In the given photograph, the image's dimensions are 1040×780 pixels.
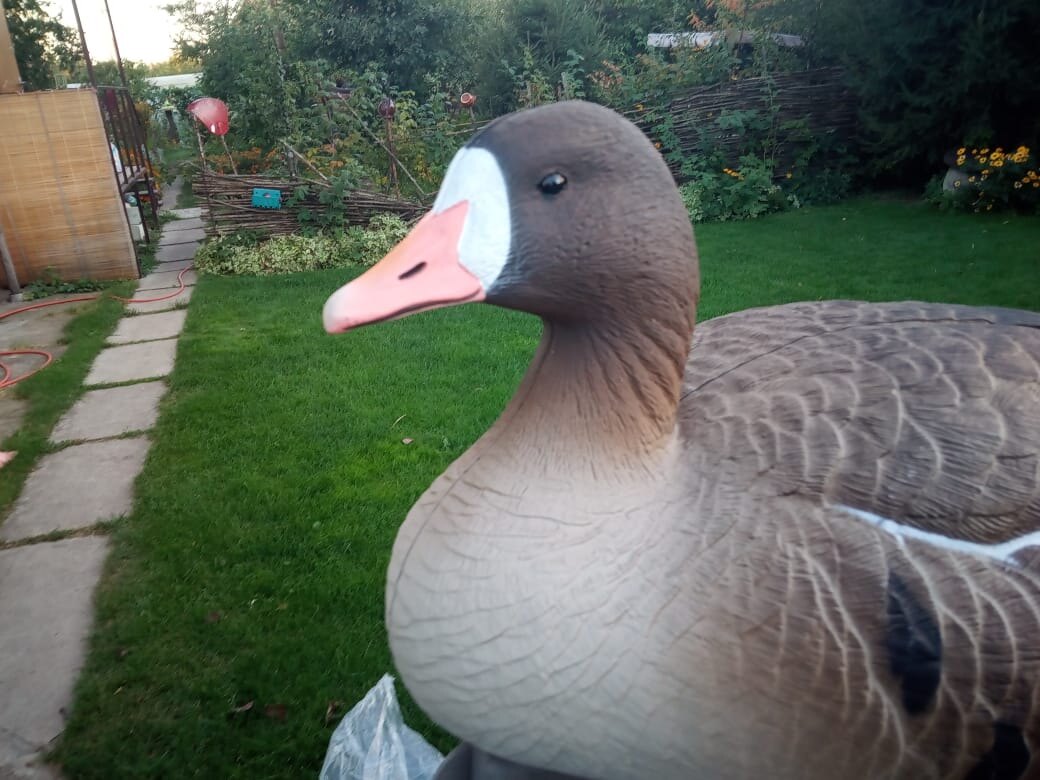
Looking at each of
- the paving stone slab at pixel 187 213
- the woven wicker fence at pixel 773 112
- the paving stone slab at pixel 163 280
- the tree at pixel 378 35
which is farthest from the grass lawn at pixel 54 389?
the tree at pixel 378 35

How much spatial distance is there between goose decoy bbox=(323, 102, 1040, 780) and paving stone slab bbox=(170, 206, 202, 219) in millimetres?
10206

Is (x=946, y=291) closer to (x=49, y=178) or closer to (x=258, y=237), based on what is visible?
(x=258, y=237)

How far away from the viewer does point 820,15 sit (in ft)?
29.5

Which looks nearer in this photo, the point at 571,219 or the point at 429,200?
the point at 571,219

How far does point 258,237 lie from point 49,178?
1721mm

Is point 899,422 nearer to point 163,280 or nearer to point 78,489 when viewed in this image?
point 78,489

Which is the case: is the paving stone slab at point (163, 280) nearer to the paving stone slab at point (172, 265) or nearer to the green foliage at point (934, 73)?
the paving stone slab at point (172, 265)

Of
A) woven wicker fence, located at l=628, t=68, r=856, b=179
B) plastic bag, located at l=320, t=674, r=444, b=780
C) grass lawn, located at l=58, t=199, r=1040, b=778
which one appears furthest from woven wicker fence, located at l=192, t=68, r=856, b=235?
plastic bag, located at l=320, t=674, r=444, b=780

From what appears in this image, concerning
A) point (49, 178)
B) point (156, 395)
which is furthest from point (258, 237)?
point (156, 395)

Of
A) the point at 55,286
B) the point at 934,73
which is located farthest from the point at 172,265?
the point at 934,73

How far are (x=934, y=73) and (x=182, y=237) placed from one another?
808cm

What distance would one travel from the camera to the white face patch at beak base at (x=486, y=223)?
110cm

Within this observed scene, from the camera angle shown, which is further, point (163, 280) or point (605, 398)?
point (163, 280)

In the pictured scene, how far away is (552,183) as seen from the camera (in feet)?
3.59
